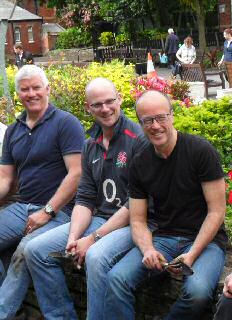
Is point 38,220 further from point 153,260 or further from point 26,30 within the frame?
point 26,30

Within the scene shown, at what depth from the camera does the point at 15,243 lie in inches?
195

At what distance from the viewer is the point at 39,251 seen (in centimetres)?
427

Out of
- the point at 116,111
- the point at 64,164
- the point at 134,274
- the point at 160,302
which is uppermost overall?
the point at 116,111

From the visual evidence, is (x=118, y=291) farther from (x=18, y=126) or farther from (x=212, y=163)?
(x=18, y=126)

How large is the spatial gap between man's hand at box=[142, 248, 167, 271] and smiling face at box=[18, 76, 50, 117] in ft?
5.86

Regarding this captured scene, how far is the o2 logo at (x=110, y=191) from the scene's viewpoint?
4.45m

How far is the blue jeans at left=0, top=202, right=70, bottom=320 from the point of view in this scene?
444 centimetres

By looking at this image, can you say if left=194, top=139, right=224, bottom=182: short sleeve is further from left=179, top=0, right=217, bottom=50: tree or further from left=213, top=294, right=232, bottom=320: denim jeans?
left=179, top=0, right=217, bottom=50: tree

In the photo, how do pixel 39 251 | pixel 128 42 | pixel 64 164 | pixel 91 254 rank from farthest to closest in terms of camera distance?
pixel 128 42
pixel 64 164
pixel 39 251
pixel 91 254

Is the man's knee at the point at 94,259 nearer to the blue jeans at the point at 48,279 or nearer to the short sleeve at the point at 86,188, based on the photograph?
the blue jeans at the point at 48,279

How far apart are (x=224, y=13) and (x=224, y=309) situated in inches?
1706

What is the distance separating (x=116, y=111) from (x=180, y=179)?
873 millimetres

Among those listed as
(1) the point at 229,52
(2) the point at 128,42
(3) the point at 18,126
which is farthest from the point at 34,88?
(2) the point at 128,42

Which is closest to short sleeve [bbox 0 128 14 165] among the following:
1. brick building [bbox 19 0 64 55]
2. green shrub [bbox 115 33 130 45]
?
green shrub [bbox 115 33 130 45]
